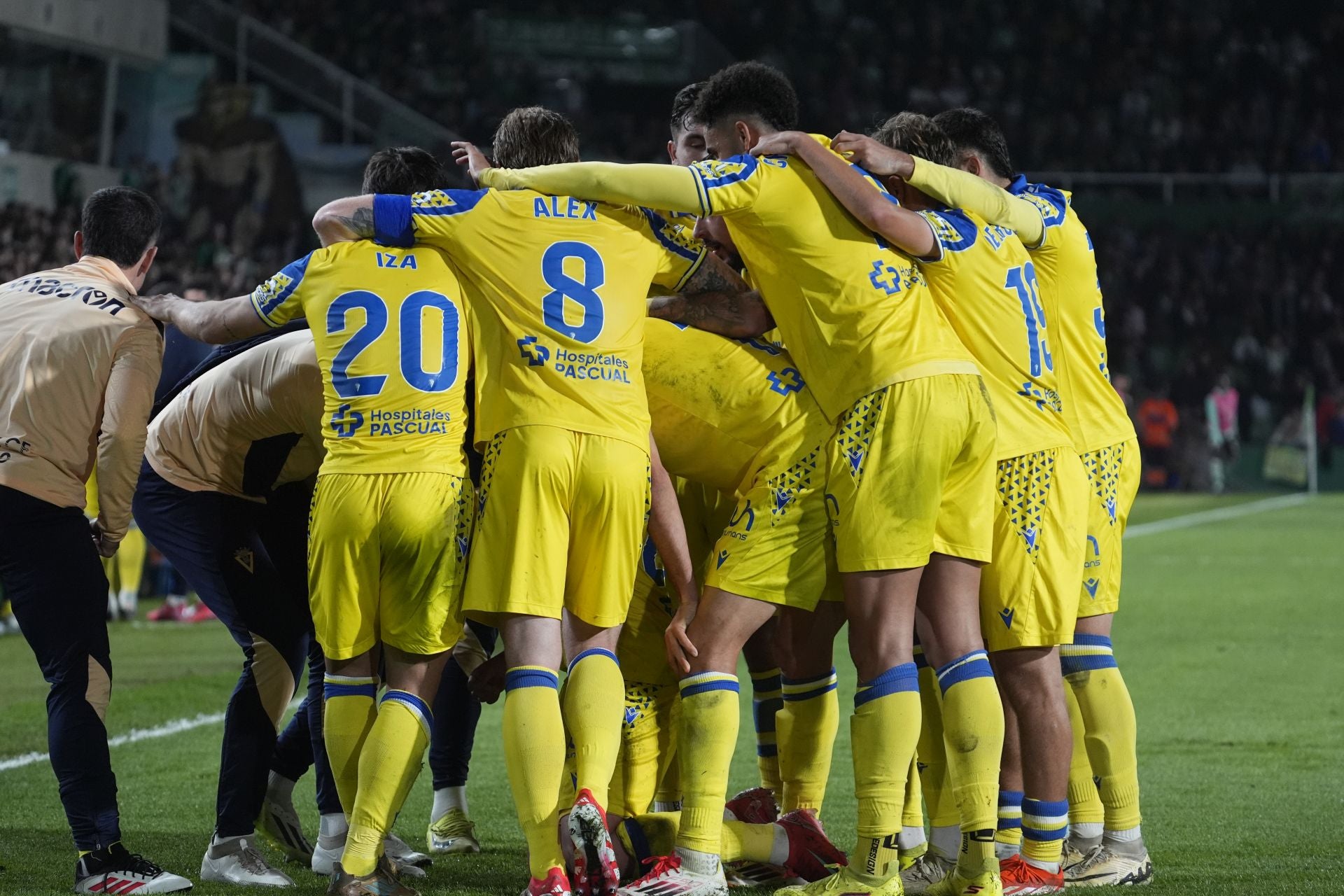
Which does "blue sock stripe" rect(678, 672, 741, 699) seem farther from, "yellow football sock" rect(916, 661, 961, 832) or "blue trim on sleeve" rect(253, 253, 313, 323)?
"blue trim on sleeve" rect(253, 253, 313, 323)

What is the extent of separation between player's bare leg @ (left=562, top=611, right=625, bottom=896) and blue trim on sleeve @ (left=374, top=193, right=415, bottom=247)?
1.20 meters

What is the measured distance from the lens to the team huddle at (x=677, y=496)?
14.8 ft

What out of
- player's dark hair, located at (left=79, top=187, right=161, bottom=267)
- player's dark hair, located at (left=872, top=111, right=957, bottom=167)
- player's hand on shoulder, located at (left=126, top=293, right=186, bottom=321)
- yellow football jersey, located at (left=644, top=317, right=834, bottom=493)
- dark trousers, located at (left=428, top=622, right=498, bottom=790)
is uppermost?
player's dark hair, located at (left=872, top=111, right=957, bottom=167)

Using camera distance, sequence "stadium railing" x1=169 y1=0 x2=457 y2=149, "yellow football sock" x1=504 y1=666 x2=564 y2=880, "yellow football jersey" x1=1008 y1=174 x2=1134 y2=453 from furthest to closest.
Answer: "stadium railing" x1=169 y1=0 x2=457 y2=149, "yellow football jersey" x1=1008 y1=174 x2=1134 y2=453, "yellow football sock" x1=504 y1=666 x2=564 y2=880

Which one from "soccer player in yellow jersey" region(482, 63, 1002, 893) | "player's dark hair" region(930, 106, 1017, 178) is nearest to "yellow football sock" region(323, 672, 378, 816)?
"soccer player in yellow jersey" region(482, 63, 1002, 893)

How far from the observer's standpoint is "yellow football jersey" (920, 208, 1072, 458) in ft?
16.0

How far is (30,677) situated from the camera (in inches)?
399

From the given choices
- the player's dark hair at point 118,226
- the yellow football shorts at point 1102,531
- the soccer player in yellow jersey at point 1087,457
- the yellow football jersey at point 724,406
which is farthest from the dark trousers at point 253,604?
the yellow football shorts at point 1102,531

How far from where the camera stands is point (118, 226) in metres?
5.12

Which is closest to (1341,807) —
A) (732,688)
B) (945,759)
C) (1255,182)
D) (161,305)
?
(945,759)

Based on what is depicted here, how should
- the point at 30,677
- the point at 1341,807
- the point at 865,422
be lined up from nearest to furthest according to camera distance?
1. the point at 865,422
2. the point at 1341,807
3. the point at 30,677

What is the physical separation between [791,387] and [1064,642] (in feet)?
3.68

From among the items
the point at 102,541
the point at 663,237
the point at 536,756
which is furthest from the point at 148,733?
the point at 663,237

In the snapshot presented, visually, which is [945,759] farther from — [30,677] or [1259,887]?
[30,677]
